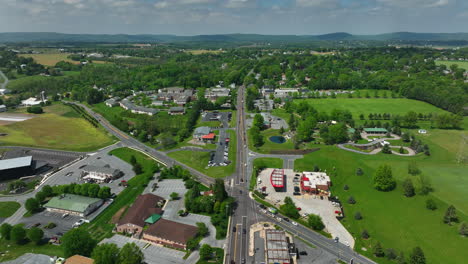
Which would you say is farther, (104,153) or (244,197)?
(104,153)

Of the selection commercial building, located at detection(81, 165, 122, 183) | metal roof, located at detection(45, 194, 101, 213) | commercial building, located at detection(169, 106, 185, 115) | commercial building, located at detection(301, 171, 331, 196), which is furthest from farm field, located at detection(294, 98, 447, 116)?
metal roof, located at detection(45, 194, 101, 213)

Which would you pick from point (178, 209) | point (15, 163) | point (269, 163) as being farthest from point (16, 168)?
point (269, 163)

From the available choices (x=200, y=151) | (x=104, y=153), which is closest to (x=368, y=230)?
(x=200, y=151)

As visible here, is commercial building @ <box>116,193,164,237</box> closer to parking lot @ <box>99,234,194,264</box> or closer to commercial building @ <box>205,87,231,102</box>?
parking lot @ <box>99,234,194,264</box>

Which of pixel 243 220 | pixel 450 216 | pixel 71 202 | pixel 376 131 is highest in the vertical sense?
pixel 376 131

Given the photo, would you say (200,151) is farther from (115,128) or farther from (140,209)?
(115,128)

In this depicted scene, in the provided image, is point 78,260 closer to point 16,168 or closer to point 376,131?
point 16,168
